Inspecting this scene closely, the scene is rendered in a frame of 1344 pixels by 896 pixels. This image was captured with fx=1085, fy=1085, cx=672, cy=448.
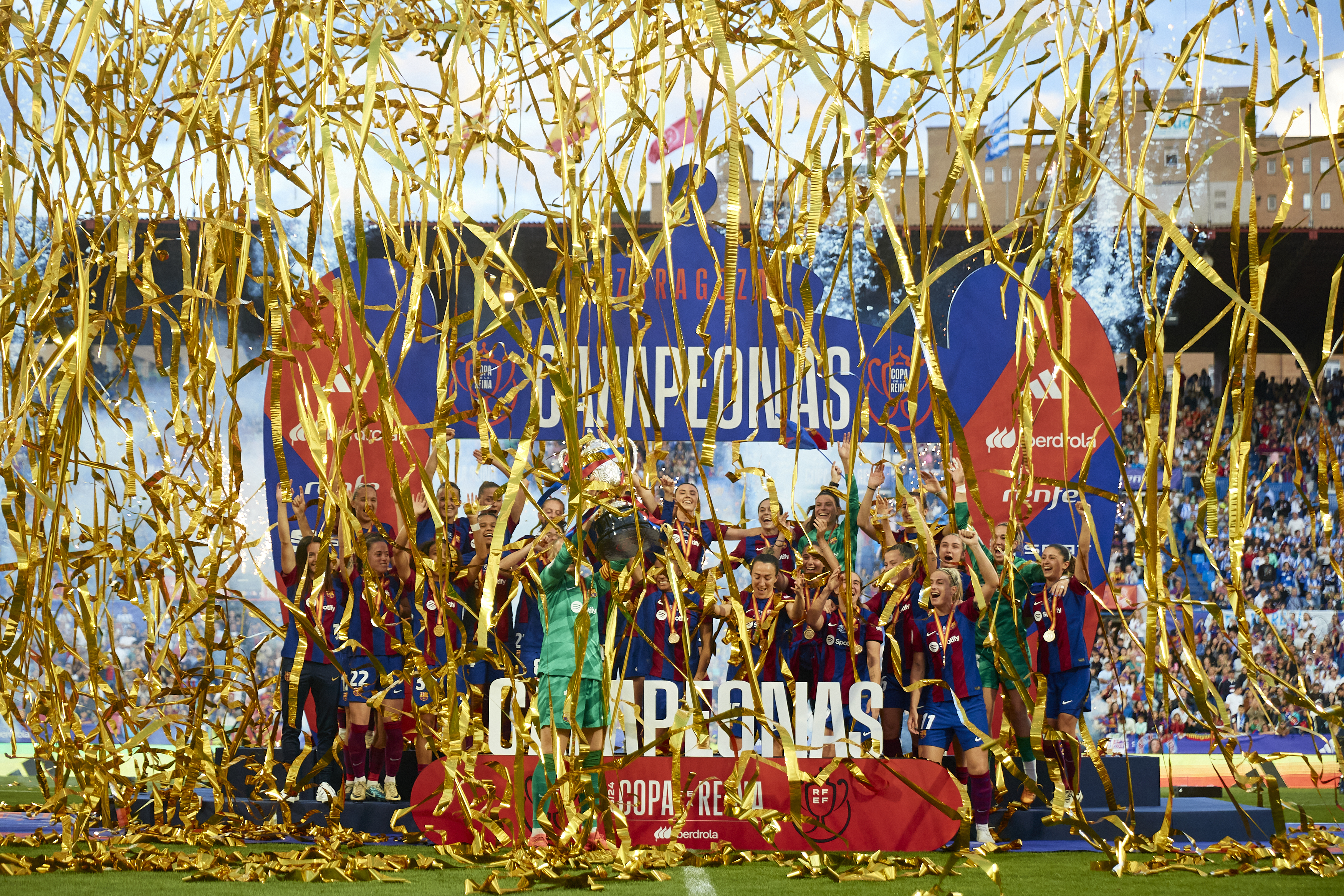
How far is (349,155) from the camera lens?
7.54ft

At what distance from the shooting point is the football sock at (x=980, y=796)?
419cm

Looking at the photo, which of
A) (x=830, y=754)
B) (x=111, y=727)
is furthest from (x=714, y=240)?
(x=111, y=727)

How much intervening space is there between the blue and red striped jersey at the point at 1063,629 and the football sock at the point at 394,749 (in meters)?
2.89

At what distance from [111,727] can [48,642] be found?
1.45 ft

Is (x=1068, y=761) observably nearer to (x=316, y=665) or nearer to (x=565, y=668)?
(x=565, y=668)

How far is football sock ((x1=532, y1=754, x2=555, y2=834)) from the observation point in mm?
2014

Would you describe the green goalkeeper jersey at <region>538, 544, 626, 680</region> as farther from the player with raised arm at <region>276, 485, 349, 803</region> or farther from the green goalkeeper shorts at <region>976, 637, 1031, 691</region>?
the green goalkeeper shorts at <region>976, 637, 1031, 691</region>

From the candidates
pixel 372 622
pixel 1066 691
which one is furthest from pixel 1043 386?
pixel 372 622

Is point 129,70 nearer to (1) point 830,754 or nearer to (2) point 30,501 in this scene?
(1) point 830,754

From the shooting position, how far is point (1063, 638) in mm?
5027

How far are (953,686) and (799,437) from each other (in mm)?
2875

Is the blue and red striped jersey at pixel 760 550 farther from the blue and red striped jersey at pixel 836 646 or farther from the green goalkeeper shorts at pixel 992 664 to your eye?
the green goalkeeper shorts at pixel 992 664

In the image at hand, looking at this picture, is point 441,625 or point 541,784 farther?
point 541,784

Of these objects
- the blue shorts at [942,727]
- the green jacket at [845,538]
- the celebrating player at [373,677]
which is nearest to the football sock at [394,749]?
the celebrating player at [373,677]
